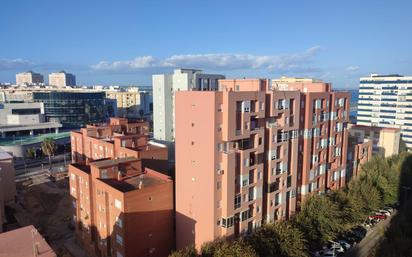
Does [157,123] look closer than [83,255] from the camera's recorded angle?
No

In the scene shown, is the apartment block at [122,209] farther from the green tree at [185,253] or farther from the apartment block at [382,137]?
the apartment block at [382,137]

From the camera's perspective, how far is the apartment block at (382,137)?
67188mm

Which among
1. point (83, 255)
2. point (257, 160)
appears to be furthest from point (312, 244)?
point (83, 255)

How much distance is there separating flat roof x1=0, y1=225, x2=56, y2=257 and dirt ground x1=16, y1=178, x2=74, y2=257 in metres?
14.0

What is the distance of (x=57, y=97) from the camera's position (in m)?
114

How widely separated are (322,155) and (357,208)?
7.96 metres

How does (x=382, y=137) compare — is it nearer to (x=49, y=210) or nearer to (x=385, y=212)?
(x=385, y=212)

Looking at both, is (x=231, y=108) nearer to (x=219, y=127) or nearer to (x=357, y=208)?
(x=219, y=127)

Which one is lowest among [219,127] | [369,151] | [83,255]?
[83,255]

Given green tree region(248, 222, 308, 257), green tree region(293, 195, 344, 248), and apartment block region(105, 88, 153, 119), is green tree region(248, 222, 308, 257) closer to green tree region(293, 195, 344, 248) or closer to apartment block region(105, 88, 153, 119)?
green tree region(293, 195, 344, 248)

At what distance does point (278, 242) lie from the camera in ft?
98.6

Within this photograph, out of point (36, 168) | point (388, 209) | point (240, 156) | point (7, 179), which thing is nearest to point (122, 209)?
point (240, 156)

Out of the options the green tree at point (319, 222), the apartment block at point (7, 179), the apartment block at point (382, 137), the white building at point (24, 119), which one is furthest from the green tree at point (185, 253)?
the white building at point (24, 119)

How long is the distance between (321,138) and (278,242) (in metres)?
17.8
